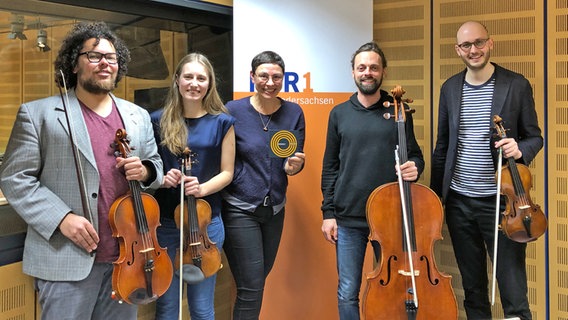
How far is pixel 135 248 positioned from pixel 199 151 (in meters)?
0.60

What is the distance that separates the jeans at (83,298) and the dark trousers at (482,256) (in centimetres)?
166

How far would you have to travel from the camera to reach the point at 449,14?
322 centimetres

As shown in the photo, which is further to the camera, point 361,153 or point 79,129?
point 361,153

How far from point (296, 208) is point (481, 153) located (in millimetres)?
1165

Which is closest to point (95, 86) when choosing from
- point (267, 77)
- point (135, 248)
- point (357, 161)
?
point (135, 248)

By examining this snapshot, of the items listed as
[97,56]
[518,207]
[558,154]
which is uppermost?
[97,56]

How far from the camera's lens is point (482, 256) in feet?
8.57

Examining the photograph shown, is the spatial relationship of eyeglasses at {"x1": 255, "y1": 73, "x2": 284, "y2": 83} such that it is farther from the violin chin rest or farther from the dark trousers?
the dark trousers

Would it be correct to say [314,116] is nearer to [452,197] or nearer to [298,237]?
[298,237]

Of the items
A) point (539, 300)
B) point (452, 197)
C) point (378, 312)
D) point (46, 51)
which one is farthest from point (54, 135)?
point (539, 300)

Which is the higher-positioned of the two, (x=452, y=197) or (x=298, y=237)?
(x=452, y=197)

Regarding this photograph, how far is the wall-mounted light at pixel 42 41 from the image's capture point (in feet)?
8.12

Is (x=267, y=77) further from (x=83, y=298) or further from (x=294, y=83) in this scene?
(x=83, y=298)

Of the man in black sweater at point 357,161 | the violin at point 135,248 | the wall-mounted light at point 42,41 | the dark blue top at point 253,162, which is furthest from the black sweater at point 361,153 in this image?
the wall-mounted light at point 42,41
